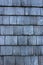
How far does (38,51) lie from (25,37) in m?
0.65

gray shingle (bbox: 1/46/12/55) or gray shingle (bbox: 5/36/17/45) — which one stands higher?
gray shingle (bbox: 5/36/17/45)

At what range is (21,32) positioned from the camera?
334 centimetres

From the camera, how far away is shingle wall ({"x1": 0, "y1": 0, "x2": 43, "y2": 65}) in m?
3.32

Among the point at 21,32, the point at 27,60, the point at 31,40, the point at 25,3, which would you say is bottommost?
the point at 27,60

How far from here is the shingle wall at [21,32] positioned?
3.32 m

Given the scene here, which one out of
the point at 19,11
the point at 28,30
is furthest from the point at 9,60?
the point at 19,11

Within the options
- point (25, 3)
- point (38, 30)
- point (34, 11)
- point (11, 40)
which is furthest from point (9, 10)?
point (38, 30)

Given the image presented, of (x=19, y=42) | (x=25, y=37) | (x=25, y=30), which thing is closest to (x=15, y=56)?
(x=19, y=42)

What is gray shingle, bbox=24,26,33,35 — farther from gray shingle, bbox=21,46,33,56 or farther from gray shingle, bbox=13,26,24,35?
gray shingle, bbox=21,46,33,56

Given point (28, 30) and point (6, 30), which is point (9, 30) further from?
point (28, 30)

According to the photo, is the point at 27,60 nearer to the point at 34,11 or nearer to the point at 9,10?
the point at 34,11

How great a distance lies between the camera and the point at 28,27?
3357 mm

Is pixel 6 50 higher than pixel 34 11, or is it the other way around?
pixel 34 11

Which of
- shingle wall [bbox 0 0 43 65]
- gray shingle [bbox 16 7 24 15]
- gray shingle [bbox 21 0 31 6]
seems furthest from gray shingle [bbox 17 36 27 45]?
gray shingle [bbox 21 0 31 6]
